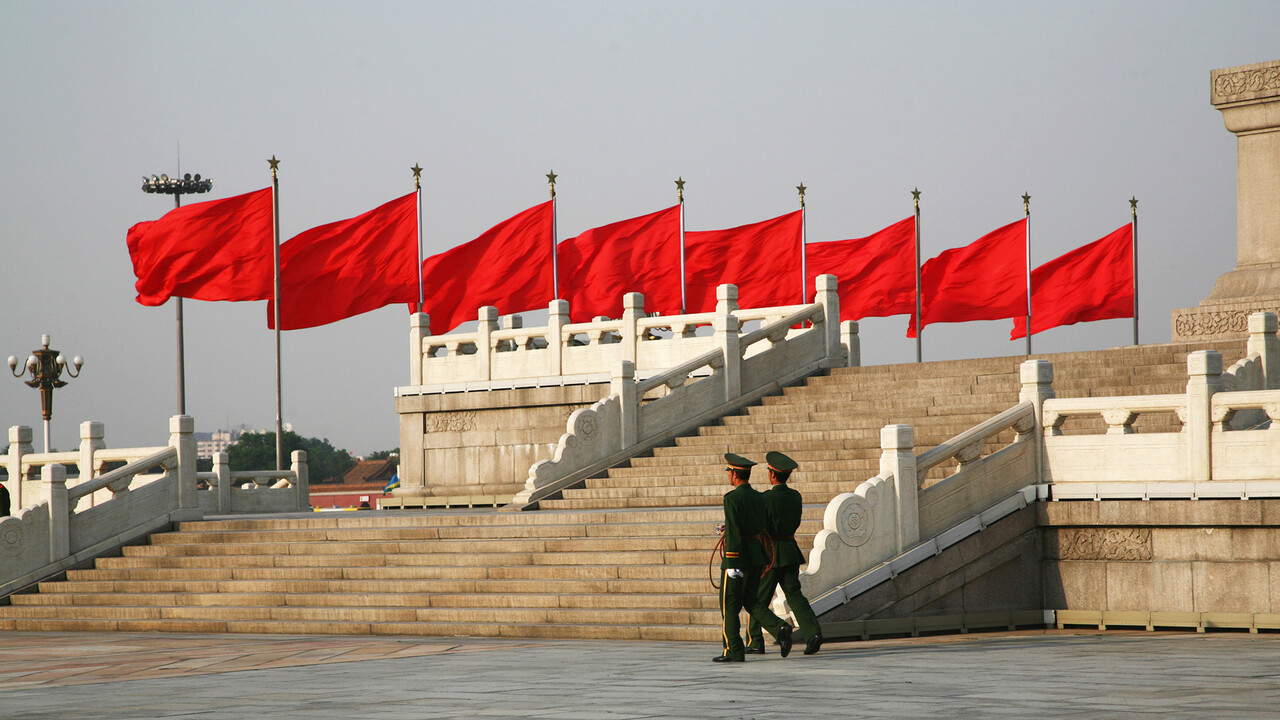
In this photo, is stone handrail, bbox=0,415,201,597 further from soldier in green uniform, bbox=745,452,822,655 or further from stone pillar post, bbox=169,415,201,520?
soldier in green uniform, bbox=745,452,822,655

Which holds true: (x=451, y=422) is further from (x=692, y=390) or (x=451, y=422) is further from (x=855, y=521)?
(x=855, y=521)

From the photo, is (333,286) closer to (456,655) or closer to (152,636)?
(152,636)

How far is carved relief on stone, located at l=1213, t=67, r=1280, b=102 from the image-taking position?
1990 cm

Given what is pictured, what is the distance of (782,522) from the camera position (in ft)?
32.9

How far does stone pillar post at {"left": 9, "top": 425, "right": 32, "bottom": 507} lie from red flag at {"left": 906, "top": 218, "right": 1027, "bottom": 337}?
15272 millimetres

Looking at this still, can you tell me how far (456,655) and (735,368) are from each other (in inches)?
337

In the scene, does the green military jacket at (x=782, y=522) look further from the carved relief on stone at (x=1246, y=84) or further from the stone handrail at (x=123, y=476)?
the carved relief on stone at (x=1246, y=84)

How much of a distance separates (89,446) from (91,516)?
1.69m

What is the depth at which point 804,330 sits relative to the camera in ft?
65.0

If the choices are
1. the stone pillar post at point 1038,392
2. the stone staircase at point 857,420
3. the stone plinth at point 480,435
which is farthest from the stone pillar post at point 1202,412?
the stone plinth at point 480,435

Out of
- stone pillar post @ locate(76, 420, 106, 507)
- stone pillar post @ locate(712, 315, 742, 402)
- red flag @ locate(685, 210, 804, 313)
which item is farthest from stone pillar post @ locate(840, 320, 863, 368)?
stone pillar post @ locate(76, 420, 106, 507)

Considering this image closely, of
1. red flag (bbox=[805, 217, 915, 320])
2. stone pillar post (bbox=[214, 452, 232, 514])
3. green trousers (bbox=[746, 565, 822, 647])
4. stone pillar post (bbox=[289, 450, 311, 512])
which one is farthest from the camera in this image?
red flag (bbox=[805, 217, 915, 320])

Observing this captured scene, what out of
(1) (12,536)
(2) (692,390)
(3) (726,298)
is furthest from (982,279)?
(1) (12,536)

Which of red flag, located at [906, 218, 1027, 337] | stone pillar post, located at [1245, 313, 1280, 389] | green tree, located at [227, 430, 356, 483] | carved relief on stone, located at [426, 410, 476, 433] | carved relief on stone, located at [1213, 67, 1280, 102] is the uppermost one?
carved relief on stone, located at [1213, 67, 1280, 102]
